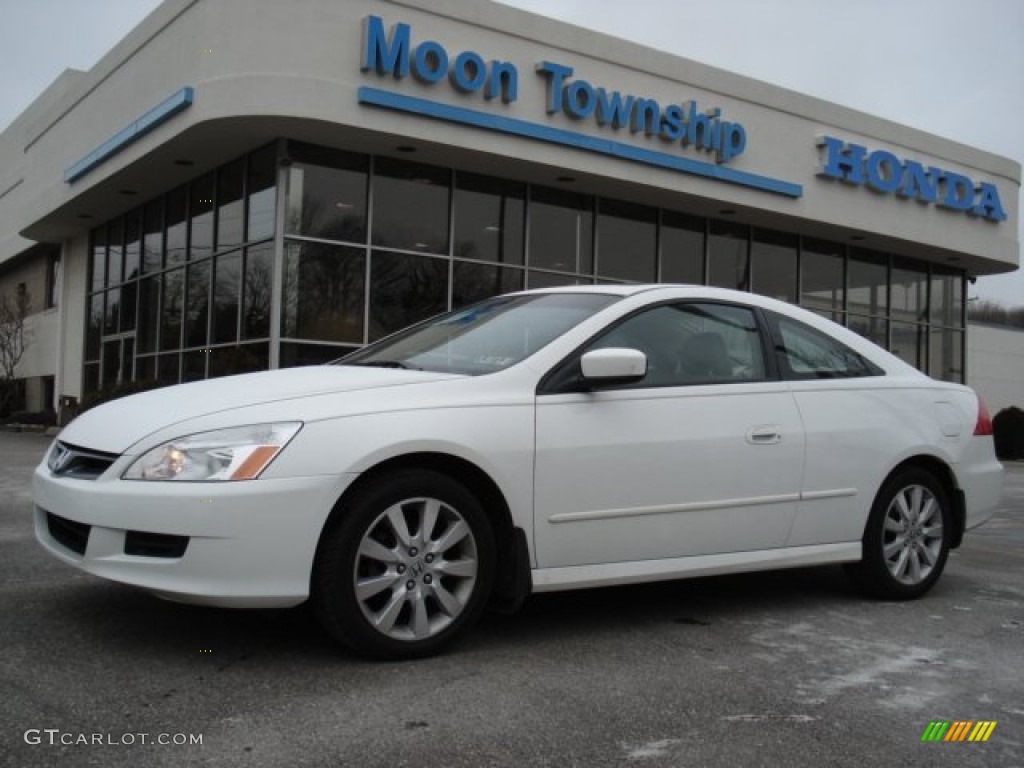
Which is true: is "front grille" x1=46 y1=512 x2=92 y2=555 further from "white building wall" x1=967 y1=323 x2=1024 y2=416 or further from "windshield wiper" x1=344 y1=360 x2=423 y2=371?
"white building wall" x1=967 y1=323 x2=1024 y2=416

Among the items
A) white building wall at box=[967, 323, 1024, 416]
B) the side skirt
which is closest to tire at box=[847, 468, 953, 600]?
the side skirt

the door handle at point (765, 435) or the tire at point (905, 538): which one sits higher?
the door handle at point (765, 435)

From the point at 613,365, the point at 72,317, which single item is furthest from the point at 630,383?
the point at 72,317

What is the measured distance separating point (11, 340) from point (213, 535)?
2717 centimetres

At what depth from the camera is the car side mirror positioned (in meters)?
3.96

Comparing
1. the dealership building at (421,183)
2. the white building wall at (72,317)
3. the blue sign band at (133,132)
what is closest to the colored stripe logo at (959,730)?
the dealership building at (421,183)

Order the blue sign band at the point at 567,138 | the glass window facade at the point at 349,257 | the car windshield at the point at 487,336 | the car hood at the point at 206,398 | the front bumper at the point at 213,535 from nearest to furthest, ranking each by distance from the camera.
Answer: the front bumper at the point at 213,535
the car hood at the point at 206,398
the car windshield at the point at 487,336
the blue sign band at the point at 567,138
the glass window facade at the point at 349,257

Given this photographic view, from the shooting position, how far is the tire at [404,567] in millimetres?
3490

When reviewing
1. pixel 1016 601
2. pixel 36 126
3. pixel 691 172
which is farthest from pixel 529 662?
pixel 36 126

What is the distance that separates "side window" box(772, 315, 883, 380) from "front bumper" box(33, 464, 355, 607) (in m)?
2.41

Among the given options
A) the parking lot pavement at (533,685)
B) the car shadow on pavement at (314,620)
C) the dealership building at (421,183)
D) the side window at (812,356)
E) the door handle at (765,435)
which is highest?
the dealership building at (421,183)

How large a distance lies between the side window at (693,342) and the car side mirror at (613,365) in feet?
0.76

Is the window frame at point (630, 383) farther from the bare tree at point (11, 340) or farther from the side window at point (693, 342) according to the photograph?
the bare tree at point (11, 340)

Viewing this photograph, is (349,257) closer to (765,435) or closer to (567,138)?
(567,138)
